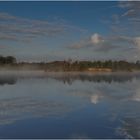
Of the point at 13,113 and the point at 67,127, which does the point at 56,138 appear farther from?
the point at 13,113

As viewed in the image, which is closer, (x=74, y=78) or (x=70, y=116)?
(x=70, y=116)

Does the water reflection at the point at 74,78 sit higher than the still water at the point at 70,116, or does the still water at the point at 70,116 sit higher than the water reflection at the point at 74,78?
the water reflection at the point at 74,78

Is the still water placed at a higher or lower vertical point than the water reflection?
lower

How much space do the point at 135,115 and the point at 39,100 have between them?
2771 millimetres

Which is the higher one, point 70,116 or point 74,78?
point 74,78

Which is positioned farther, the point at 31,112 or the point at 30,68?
the point at 30,68

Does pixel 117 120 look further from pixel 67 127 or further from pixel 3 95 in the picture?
pixel 3 95

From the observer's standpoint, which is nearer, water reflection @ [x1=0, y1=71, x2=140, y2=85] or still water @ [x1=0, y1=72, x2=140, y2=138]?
still water @ [x1=0, y1=72, x2=140, y2=138]

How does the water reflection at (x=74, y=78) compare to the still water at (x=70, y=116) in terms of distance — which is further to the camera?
the water reflection at (x=74, y=78)

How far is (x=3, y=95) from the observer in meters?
8.66

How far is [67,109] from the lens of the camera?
6.60 m

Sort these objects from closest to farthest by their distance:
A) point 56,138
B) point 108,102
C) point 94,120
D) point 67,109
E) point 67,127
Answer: point 56,138 → point 67,127 → point 94,120 → point 67,109 → point 108,102

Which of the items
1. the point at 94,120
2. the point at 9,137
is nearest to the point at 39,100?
the point at 94,120

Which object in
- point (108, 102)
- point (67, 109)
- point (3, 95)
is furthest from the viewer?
point (3, 95)
